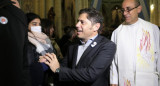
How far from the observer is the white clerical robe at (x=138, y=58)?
3.39 m

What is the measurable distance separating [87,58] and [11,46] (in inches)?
40.1

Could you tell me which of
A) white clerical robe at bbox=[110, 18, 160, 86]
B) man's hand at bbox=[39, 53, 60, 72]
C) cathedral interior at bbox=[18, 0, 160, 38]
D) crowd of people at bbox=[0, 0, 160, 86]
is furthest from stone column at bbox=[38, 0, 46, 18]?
man's hand at bbox=[39, 53, 60, 72]

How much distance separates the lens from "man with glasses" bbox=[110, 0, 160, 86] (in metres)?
3.39

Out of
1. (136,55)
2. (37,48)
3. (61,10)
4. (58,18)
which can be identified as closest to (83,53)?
(37,48)

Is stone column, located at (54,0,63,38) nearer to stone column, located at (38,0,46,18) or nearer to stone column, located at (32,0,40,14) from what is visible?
stone column, located at (38,0,46,18)

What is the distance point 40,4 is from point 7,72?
1105cm

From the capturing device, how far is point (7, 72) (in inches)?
66.5

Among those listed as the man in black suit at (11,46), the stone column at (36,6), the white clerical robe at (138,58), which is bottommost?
the white clerical robe at (138,58)

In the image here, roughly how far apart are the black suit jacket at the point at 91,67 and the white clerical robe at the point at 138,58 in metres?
0.95

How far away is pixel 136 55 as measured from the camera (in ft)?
11.2

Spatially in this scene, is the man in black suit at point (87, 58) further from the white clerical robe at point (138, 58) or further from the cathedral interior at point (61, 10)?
the cathedral interior at point (61, 10)

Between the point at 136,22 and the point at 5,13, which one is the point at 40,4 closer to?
the point at 136,22

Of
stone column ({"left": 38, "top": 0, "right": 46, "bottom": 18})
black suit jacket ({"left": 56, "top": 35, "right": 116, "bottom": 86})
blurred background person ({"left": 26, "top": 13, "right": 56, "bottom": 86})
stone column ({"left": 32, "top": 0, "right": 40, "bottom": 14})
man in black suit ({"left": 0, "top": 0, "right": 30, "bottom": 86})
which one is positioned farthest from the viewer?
stone column ({"left": 38, "top": 0, "right": 46, "bottom": 18})

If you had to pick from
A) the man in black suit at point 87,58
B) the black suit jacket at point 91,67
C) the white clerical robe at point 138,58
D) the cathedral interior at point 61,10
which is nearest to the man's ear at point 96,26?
the man in black suit at point 87,58
